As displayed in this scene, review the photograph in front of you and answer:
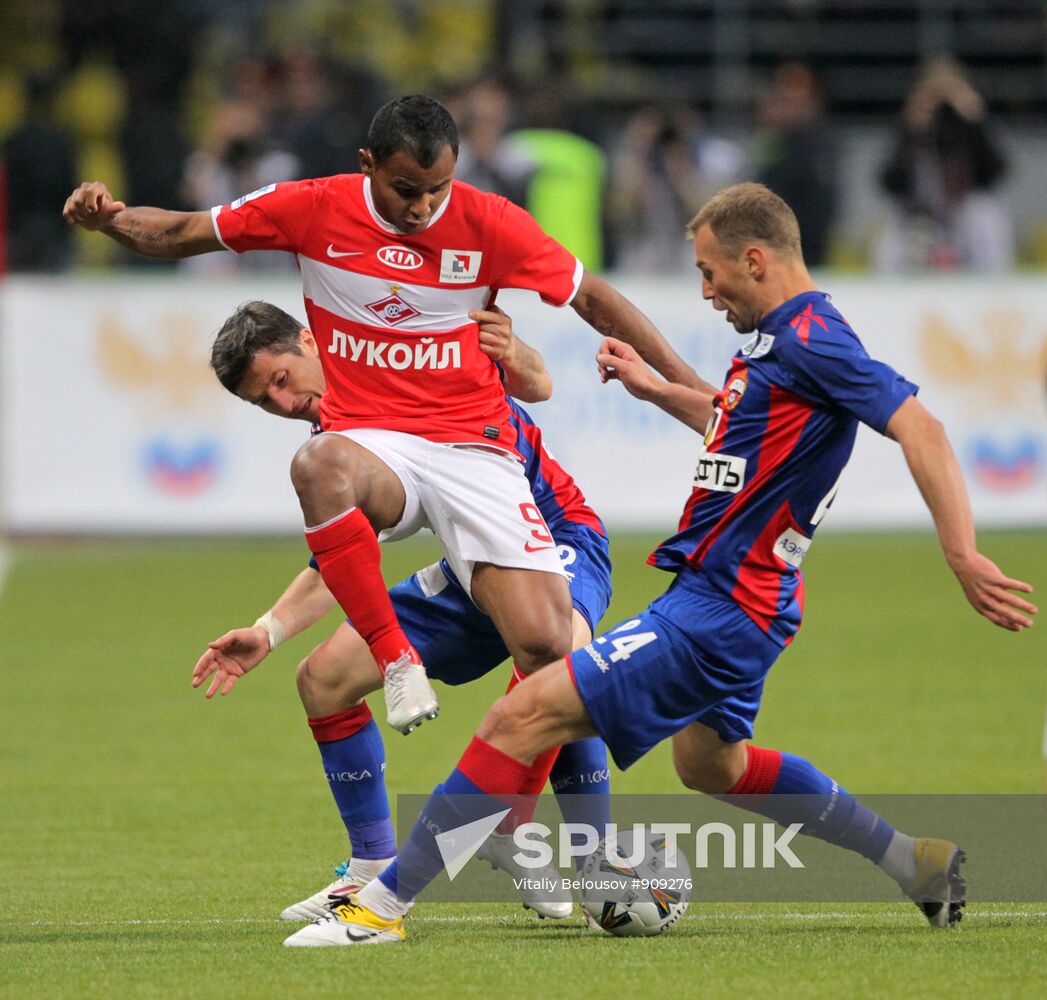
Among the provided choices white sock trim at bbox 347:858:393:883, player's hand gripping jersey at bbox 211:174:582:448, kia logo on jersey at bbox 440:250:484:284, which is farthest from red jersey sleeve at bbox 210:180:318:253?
white sock trim at bbox 347:858:393:883

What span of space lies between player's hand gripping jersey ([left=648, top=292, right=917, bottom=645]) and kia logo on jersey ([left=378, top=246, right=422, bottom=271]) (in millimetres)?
1110

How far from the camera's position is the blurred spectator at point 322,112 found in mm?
15906

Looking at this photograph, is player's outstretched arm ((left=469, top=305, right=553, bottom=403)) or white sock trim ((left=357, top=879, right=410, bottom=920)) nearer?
white sock trim ((left=357, top=879, right=410, bottom=920))

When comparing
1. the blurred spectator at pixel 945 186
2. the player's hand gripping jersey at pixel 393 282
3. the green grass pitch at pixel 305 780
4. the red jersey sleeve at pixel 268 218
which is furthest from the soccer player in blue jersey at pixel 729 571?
the blurred spectator at pixel 945 186

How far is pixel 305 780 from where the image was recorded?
7.68 meters

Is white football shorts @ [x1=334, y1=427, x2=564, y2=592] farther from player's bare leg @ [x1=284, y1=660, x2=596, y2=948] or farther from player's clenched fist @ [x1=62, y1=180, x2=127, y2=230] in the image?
player's clenched fist @ [x1=62, y1=180, x2=127, y2=230]

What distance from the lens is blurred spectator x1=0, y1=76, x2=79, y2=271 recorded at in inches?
653

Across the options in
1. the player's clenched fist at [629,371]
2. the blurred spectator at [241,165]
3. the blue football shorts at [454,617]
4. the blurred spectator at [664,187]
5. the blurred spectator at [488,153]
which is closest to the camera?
the player's clenched fist at [629,371]

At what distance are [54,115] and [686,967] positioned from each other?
1521 centimetres

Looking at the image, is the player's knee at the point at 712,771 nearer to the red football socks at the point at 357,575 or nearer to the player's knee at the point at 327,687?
the red football socks at the point at 357,575

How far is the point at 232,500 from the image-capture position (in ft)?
46.8

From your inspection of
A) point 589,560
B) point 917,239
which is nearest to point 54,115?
point 917,239

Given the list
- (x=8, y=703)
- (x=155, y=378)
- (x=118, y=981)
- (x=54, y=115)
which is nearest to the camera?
(x=118, y=981)

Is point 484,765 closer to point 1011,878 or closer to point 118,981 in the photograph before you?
point 118,981
